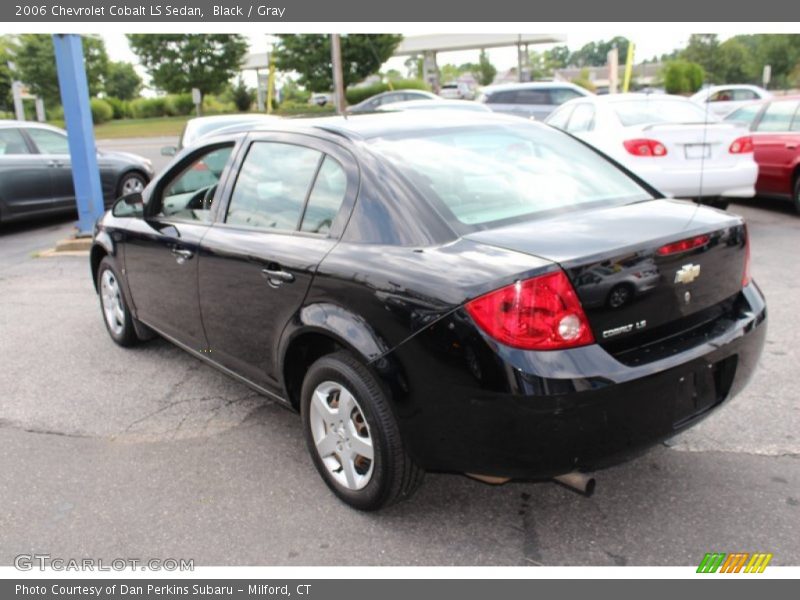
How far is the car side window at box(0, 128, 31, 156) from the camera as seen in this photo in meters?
10.5

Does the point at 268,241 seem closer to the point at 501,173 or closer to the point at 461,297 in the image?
the point at 501,173

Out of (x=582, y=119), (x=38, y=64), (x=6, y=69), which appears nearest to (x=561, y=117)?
(x=582, y=119)

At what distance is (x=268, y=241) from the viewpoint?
11.3 ft

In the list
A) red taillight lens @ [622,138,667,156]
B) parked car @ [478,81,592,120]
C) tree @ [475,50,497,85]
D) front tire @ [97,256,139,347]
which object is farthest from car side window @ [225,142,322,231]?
tree @ [475,50,497,85]

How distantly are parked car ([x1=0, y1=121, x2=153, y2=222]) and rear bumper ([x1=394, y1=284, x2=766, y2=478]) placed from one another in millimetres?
9498

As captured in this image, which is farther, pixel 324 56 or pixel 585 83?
pixel 585 83

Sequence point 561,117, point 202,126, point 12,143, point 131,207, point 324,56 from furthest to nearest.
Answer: point 324,56
point 12,143
point 561,117
point 202,126
point 131,207

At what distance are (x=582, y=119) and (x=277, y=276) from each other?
7.10 meters

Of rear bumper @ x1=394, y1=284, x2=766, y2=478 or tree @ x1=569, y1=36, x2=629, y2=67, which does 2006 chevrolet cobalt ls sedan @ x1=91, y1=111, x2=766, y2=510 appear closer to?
rear bumper @ x1=394, y1=284, x2=766, y2=478

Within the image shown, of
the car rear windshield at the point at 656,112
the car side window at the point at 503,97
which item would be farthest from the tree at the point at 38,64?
the car rear windshield at the point at 656,112

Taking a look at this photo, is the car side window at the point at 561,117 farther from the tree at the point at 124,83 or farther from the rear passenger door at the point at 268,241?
the tree at the point at 124,83

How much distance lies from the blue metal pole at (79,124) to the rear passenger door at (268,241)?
5.86 metres

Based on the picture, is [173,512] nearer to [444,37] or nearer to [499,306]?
[499,306]

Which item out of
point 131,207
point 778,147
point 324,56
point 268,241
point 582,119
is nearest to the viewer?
point 268,241
